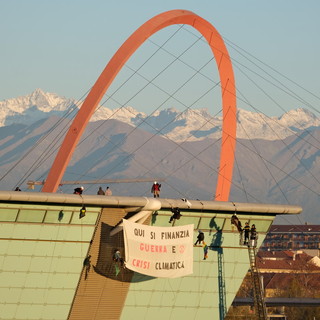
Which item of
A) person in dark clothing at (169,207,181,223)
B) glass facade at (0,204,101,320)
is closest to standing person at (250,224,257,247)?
person in dark clothing at (169,207,181,223)

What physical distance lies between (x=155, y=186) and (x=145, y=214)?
2791 millimetres

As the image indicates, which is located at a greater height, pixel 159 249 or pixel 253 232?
pixel 253 232

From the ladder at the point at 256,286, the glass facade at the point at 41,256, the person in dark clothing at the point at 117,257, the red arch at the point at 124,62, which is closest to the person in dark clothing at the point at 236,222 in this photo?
the ladder at the point at 256,286

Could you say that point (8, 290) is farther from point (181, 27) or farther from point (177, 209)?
point (181, 27)

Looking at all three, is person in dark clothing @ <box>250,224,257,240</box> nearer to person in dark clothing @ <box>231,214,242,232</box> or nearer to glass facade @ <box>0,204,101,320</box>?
person in dark clothing @ <box>231,214,242,232</box>

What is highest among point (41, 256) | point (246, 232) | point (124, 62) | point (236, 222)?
point (124, 62)

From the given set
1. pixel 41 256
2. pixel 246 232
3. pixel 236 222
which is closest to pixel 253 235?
pixel 246 232

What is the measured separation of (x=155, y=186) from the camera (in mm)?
60344

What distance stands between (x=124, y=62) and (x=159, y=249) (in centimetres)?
1029

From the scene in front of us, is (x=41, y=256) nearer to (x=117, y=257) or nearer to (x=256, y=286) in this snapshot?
(x=117, y=257)

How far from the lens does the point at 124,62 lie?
63062 millimetres

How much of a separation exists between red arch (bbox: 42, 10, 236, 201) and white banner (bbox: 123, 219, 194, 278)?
540 centimetres

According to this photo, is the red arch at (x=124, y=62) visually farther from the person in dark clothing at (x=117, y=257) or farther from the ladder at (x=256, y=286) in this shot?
the ladder at (x=256, y=286)

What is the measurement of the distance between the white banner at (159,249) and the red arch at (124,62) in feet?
17.7
